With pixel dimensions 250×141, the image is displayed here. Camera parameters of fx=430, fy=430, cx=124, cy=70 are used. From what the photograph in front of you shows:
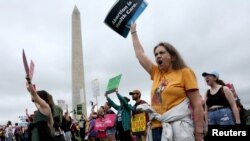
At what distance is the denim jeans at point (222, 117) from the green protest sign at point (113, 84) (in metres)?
5.55

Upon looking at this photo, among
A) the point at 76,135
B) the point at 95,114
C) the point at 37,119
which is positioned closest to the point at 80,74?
the point at 76,135

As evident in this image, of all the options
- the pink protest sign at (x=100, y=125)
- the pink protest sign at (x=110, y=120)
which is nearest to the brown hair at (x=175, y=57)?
the pink protest sign at (x=110, y=120)

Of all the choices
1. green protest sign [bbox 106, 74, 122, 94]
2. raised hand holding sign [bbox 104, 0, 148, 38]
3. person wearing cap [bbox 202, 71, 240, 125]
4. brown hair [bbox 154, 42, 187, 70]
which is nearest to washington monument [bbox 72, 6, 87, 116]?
green protest sign [bbox 106, 74, 122, 94]

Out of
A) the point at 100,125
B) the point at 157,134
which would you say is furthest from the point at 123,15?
the point at 100,125

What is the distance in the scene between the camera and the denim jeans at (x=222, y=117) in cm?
555

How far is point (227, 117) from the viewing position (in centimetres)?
555

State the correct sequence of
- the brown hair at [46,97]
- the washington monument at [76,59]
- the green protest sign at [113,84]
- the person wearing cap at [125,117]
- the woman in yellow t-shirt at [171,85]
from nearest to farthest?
the woman in yellow t-shirt at [171,85], the brown hair at [46,97], the person wearing cap at [125,117], the green protest sign at [113,84], the washington monument at [76,59]

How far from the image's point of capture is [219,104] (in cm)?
565

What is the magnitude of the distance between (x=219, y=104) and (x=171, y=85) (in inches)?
93.0

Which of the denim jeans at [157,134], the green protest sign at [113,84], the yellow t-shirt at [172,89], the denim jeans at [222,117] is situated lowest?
the denim jeans at [157,134]

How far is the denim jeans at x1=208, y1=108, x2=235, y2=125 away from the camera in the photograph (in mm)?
5551

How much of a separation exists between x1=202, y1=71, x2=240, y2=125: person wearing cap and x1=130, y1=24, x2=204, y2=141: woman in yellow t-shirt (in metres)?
2.14

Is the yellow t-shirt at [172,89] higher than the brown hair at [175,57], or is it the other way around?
the brown hair at [175,57]

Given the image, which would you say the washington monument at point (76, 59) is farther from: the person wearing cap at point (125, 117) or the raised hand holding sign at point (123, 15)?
the raised hand holding sign at point (123, 15)
